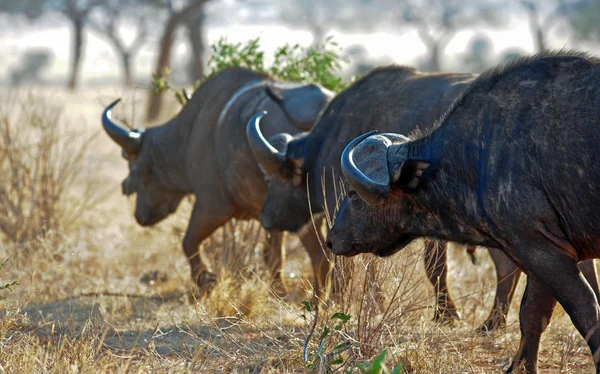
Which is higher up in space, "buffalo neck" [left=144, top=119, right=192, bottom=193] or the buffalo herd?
the buffalo herd

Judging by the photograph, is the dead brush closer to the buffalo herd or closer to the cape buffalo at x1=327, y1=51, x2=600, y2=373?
the buffalo herd

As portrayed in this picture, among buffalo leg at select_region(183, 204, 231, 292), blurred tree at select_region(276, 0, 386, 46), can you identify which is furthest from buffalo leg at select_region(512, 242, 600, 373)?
blurred tree at select_region(276, 0, 386, 46)

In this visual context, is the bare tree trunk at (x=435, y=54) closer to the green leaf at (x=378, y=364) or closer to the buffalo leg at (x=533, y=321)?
the buffalo leg at (x=533, y=321)

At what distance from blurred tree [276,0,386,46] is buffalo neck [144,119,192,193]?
1881 inches

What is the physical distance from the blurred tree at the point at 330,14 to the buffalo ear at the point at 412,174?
168 ft

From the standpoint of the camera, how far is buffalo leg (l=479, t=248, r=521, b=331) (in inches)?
224

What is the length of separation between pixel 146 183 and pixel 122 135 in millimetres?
508

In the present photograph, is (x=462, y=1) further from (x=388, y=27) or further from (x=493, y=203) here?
(x=493, y=203)

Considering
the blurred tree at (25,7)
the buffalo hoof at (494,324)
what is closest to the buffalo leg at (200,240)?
the buffalo hoof at (494,324)

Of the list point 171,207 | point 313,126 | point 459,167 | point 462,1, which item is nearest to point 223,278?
point 313,126

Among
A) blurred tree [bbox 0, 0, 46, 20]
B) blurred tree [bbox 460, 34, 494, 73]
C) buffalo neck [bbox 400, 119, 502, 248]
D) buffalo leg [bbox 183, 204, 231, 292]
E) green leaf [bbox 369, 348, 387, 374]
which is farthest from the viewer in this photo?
blurred tree [bbox 460, 34, 494, 73]

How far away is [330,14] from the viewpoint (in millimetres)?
56094

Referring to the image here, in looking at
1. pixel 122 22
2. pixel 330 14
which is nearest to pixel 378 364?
pixel 122 22

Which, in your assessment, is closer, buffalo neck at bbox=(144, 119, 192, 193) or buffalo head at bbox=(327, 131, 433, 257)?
buffalo head at bbox=(327, 131, 433, 257)
